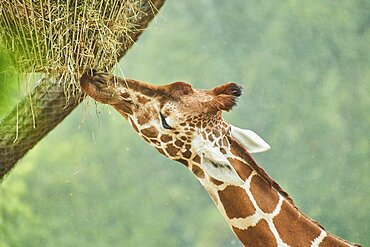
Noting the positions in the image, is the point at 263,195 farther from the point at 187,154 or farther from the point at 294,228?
the point at 187,154

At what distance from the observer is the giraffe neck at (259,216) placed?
79.1 inches

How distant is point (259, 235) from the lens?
2018 millimetres

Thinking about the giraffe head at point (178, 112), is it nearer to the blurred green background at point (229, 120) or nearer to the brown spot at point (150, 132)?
the brown spot at point (150, 132)

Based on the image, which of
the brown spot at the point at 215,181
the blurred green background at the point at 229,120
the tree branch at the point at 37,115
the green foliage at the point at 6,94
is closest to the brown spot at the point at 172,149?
the brown spot at the point at 215,181

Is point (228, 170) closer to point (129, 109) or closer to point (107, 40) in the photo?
point (129, 109)

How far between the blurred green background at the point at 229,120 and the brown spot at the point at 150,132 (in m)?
1.98

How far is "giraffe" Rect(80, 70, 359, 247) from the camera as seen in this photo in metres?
1.98

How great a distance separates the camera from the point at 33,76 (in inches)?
80.3

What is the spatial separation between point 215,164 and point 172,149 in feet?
0.46

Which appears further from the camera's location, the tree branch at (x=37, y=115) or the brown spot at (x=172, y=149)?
the tree branch at (x=37, y=115)

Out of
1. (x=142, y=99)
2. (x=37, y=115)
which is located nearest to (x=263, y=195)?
(x=142, y=99)

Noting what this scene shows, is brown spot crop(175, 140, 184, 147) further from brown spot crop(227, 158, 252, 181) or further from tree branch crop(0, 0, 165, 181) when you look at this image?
tree branch crop(0, 0, 165, 181)

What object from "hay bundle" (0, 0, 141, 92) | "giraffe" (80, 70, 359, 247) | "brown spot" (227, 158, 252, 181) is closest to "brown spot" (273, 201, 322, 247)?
"giraffe" (80, 70, 359, 247)

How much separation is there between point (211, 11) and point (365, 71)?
84 cm
